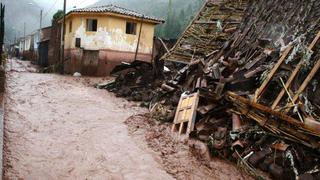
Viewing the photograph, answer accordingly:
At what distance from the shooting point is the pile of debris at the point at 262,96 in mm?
7336

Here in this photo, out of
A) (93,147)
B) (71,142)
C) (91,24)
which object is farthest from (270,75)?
(91,24)

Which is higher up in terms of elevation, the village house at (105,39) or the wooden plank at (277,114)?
the village house at (105,39)

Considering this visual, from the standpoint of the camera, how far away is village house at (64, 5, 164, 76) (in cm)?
2486

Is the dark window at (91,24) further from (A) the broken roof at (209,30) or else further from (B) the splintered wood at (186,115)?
(B) the splintered wood at (186,115)

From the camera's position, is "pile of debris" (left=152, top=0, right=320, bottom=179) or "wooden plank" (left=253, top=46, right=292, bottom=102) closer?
"pile of debris" (left=152, top=0, right=320, bottom=179)

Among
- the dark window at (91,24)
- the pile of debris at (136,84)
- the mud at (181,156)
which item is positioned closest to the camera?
the mud at (181,156)

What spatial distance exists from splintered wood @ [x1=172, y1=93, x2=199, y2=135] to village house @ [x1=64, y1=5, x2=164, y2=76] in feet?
50.9

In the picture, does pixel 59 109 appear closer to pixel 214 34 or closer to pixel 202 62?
pixel 202 62

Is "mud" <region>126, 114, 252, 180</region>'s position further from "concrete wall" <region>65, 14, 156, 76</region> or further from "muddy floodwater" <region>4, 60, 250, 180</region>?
"concrete wall" <region>65, 14, 156, 76</region>

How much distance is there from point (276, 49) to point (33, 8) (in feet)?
407

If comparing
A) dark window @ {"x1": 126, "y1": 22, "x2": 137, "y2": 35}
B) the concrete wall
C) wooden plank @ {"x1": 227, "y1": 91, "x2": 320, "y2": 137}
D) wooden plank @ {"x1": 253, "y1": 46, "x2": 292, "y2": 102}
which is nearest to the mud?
wooden plank @ {"x1": 227, "y1": 91, "x2": 320, "y2": 137}

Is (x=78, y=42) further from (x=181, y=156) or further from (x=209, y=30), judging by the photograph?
(x=181, y=156)

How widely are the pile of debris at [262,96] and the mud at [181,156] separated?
27 cm

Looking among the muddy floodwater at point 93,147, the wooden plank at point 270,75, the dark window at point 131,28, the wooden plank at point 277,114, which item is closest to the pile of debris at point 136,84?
the muddy floodwater at point 93,147
